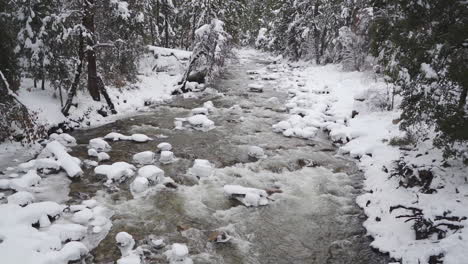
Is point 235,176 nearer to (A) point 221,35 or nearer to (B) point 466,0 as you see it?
(B) point 466,0

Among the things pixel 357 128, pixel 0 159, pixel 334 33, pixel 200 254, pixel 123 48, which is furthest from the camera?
pixel 334 33

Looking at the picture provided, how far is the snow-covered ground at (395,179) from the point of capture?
4.66 m

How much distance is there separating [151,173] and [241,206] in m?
1.94

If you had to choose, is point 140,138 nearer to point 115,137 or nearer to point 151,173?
point 115,137

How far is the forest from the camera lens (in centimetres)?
515

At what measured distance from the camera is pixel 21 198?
5.54 metres

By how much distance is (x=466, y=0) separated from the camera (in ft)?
16.7

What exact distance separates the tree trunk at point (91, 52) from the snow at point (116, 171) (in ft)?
13.6

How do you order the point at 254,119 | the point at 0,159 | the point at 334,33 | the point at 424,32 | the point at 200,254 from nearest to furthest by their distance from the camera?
the point at 200,254 < the point at 424,32 < the point at 0,159 < the point at 254,119 < the point at 334,33

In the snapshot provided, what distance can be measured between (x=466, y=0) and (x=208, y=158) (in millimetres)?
5744

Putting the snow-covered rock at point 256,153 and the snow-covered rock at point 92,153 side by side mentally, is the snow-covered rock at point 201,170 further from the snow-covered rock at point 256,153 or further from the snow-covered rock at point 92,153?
the snow-covered rock at point 92,153

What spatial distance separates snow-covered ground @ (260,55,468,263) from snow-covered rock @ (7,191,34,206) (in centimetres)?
558

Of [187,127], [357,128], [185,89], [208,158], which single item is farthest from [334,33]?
[208,158]

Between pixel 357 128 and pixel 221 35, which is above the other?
pixel 221 35
